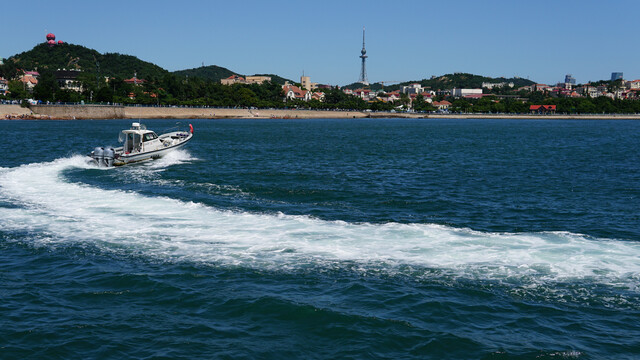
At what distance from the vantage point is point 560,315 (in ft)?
46.4

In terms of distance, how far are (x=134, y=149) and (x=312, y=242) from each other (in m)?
32.6

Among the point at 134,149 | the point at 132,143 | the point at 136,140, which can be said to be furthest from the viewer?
the point at 136,140

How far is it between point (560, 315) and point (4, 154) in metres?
56.5

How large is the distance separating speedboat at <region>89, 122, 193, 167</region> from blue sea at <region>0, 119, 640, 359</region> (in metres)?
9.65

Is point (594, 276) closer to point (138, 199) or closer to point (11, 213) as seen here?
point (138, 199)

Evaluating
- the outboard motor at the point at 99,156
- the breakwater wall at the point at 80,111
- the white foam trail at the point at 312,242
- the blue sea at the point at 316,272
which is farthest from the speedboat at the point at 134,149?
the breakwater wall at the point at 80,111

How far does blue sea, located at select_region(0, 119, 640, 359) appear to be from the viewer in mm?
12820

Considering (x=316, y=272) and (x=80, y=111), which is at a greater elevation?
(x=80, y=111)

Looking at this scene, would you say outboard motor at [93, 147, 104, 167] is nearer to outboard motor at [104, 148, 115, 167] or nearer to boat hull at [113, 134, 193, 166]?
outboard motor at [104, 148, 115, 167]

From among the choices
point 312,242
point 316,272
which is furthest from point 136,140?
point 316,272

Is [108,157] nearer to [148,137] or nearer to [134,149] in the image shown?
[134,149]

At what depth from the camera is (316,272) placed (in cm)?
1744

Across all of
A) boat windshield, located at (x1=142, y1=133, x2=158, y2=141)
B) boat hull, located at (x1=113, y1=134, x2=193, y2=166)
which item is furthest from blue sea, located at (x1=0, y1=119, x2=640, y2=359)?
boat windshield, located at (x1=142, y1=133, x2=158, y2=141)

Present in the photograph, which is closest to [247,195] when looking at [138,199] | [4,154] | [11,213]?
[138,199]
